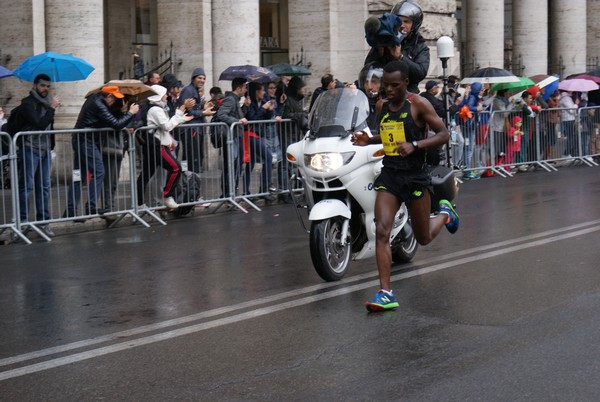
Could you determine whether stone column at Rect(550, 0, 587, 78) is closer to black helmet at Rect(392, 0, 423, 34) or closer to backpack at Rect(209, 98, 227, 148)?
backpack at Rect(209, 98, 227, 148)

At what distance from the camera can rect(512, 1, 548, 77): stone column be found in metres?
33.3

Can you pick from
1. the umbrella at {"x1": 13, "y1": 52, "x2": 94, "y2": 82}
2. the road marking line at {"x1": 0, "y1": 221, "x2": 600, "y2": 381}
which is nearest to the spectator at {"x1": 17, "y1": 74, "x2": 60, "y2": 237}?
the umbrella at {"x1": 13, "y1": 52, "x2": 94, "y2": 82}

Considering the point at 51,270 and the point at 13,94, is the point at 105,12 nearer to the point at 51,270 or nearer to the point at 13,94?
the point at 13,94

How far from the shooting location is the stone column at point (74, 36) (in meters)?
19.3

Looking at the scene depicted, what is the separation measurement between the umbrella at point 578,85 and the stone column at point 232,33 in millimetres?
5943

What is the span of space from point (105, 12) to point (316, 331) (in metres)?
21.3

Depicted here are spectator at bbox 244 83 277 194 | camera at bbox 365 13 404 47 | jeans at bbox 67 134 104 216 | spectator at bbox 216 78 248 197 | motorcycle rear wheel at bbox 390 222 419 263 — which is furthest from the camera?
spectator at bbox 244 83 277 194

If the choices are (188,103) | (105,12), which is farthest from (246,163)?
(105,12)

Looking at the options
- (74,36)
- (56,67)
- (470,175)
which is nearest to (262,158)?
(56,67)

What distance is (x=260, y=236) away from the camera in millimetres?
13203

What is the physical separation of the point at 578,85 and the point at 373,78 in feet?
45.4

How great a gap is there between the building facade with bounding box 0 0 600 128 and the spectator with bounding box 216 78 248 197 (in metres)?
3.61

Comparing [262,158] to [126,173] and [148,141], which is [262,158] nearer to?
[126,173]

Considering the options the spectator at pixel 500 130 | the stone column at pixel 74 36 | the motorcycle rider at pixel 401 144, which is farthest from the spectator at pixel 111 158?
the spectator at pixel 500 130
